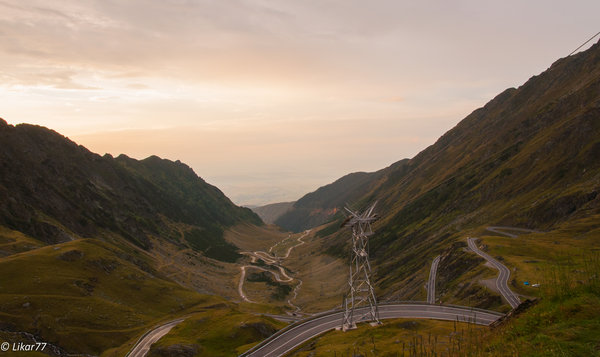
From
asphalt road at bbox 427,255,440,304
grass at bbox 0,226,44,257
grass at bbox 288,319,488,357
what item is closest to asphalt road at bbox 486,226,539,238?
asphalt road at bbox 427,255,440,304

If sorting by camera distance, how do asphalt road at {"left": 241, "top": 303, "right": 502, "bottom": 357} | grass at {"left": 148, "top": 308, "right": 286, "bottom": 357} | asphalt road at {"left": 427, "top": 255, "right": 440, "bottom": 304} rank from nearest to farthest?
asphalt road at {"left": 241, "top": 303, "right": 502, "bottom": 357} → grass at {"left": 148, "top": 308, "right": 286, "bottom": 357} → asphalt road at {"left": 427, "top": 255, "right": 440, "bottom": 304}

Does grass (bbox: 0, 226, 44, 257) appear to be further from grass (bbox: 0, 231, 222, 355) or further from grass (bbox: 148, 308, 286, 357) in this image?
grass (bbox: 148, 308, 286, 357)

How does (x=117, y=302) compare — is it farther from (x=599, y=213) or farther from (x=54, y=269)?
(x=599, y=213)

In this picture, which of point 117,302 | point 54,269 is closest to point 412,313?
point 117,302

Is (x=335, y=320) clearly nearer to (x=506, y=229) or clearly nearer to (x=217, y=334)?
(x=217, y=334)

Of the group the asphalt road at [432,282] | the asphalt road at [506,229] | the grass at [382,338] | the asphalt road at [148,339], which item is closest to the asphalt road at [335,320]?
the grass at [382,338]

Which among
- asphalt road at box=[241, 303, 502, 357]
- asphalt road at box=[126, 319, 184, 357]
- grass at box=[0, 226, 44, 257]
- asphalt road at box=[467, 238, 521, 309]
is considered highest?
grass at box=[0, 226, 44, 257]

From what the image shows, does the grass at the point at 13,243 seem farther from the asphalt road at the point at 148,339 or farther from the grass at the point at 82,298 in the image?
the asphalt road at the point at 148,339

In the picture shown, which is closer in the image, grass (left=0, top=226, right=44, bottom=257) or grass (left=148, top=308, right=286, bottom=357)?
grass (left=148, top=308, right=286, bottom=357)

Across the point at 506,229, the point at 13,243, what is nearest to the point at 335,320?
the point at 506,229
